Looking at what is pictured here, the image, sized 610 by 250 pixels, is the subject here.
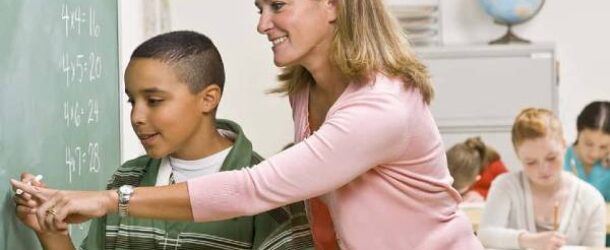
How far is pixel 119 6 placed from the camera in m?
2.93

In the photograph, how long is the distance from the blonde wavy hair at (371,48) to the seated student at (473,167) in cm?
369

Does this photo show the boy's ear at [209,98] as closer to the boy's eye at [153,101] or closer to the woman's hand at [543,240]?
the boy's eye at [153,101]

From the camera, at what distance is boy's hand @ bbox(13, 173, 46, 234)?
1858 millimetres

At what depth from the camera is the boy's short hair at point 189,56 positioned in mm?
1985

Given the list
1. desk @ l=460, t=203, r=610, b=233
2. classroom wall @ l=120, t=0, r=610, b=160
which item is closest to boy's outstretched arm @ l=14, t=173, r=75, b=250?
desk @ l=460, t=203, r=610, b=233

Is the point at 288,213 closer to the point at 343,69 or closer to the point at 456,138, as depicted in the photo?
the point at 343,69

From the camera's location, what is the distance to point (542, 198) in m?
4.00

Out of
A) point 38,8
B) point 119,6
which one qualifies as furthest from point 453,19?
point 38,8

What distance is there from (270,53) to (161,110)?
170 inches

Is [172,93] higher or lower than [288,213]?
higher

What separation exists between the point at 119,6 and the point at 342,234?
4.07ft

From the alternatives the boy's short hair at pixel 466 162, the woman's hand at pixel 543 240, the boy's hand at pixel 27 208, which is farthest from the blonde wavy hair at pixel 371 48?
the boy's short hair at pixel 466 162

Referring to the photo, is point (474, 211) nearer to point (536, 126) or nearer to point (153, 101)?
point (536, 126)

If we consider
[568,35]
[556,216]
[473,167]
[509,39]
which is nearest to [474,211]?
[473,167]
